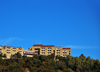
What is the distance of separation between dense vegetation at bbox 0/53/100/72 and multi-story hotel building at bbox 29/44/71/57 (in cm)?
1323

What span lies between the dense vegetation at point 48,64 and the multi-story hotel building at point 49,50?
13225 mm

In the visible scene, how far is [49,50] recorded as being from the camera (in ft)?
481

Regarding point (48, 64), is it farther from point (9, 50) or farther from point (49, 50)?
point (9, 50)

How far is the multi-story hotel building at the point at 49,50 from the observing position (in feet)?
472

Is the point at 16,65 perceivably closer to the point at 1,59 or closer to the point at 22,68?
the point at 22,68

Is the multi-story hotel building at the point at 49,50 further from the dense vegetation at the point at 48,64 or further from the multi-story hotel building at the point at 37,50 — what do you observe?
the dense vegetation at the point at 48,64

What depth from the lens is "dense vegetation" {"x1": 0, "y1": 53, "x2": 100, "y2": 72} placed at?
116 meters

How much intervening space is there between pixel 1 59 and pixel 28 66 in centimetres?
1666

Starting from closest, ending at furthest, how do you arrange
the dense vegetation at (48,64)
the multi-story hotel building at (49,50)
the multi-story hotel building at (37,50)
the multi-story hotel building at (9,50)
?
the dense vegetation at (48,64)
the multi-story hotel building at (9,50)
the multi-story hotel building at (37,50)
the multi-story hotel building at (49,50)

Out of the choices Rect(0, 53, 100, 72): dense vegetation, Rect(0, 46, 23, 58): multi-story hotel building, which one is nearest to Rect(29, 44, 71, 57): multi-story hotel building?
Rect(0, 46, 23, 58): multi-story hotel building

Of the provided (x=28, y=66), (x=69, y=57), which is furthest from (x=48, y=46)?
(x=28, y=66)

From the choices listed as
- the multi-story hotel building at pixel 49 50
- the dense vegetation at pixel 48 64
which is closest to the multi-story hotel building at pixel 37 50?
the multi-story hotel building at pixel 49 50

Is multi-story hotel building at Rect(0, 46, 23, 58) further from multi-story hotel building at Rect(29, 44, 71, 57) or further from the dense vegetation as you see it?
the dense vegetation

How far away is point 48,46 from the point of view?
5832 inches
